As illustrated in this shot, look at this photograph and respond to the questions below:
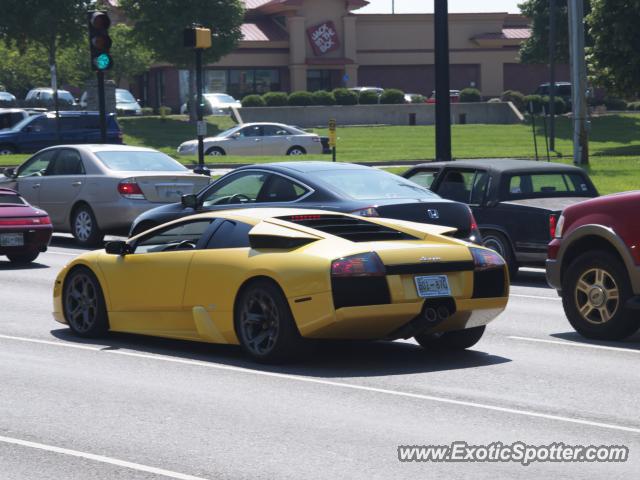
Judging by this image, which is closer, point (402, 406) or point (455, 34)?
point (402, 406)

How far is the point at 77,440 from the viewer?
7949 mm

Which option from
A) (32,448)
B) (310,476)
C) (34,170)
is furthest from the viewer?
(34,170)

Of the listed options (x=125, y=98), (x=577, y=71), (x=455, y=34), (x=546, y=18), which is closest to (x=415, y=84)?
(x=455, y=34)

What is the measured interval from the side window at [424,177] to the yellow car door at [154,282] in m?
6.60

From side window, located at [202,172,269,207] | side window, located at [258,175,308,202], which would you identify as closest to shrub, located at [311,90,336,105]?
side window, located at [202,172,269,207]

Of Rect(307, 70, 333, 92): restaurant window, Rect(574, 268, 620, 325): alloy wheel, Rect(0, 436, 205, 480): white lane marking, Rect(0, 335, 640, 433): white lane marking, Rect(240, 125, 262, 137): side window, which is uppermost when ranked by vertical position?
Rect(307, 70, 333, 92): restaurant window

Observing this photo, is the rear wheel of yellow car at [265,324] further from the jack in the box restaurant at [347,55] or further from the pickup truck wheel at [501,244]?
the jack in the box restaurant at [347,55]

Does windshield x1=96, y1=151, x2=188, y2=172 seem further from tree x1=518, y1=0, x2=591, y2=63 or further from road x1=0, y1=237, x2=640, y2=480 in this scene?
tree x1=518, y1=0, x2=591, y2=63

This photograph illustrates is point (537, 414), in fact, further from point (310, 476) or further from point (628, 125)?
point (628, 125)

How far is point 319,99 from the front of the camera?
67438 millimetres

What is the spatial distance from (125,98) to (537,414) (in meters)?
65.2

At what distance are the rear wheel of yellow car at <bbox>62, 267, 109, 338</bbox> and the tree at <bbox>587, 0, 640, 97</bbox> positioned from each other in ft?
128

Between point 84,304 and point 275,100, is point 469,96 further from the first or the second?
point 84,304

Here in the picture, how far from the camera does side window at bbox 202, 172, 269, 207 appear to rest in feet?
53.5
